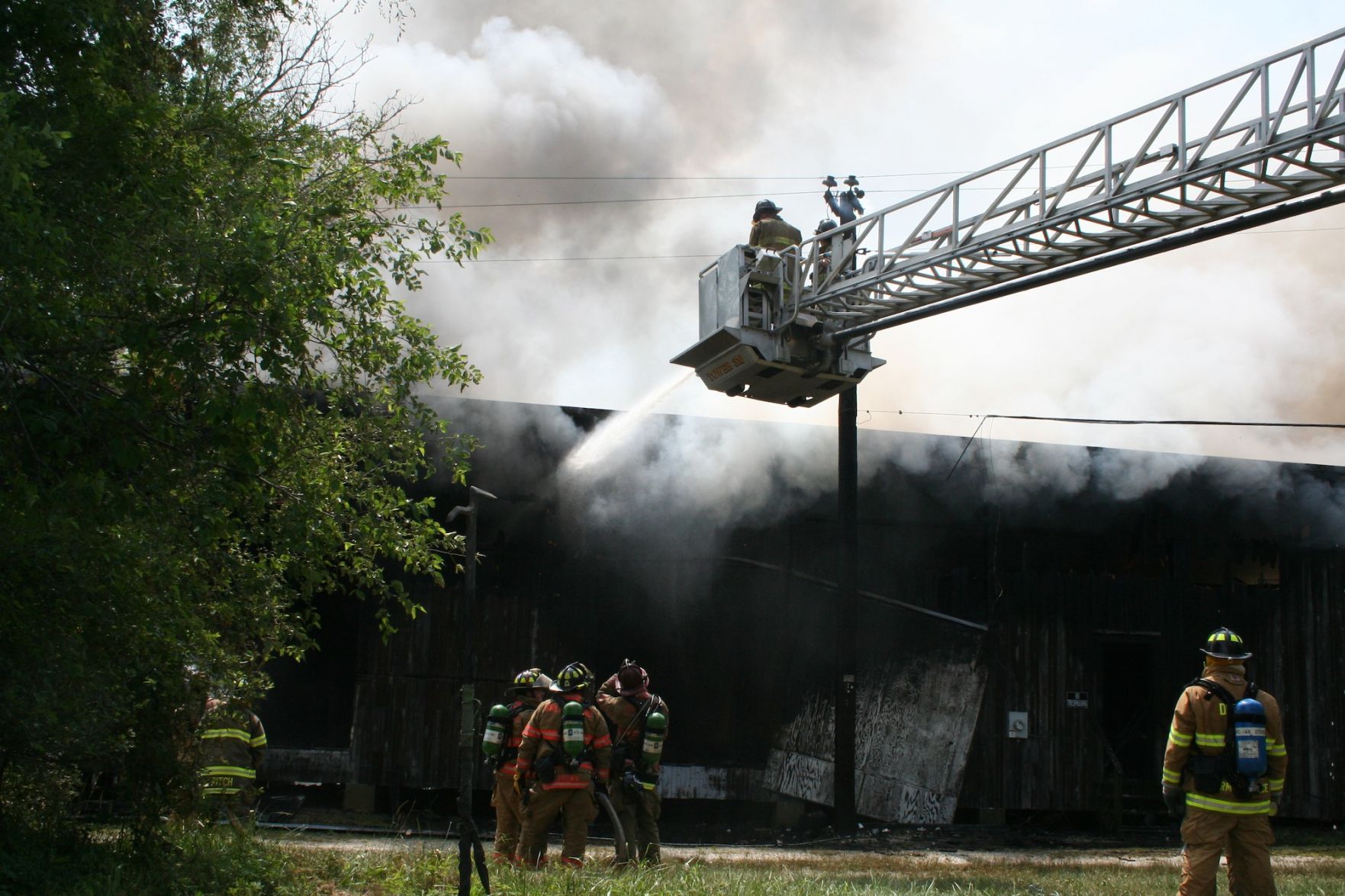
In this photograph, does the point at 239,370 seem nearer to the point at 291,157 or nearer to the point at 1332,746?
the point at 291,157

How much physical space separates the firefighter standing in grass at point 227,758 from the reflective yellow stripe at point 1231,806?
5484 mm

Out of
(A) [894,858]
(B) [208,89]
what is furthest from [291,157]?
(A) [894,858]

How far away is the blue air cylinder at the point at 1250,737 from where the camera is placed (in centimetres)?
573

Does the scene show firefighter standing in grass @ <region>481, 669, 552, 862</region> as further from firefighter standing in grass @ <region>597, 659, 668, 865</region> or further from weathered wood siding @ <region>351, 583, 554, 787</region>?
weathered wood siding @ <region>351, 583, 554, 787</region>

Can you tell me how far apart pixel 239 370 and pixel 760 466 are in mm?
10018

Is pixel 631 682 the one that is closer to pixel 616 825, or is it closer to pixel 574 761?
pixel 574 761

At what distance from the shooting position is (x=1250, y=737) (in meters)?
5.77

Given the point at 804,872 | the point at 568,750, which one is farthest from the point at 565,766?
the point at 804,872

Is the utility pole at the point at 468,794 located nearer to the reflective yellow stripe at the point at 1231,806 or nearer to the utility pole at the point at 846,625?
the reflective yellow stripe at the point at 1231,806

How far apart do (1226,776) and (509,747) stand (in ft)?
16.8

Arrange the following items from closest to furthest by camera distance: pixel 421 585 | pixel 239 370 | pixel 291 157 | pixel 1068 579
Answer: pixel 239 370, pixel 291 157, pixel 421 585, pixel 1068 579

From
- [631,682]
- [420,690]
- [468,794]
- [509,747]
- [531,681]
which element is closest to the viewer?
[468,794]

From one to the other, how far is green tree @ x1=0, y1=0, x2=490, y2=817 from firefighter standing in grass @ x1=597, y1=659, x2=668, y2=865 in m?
2.59

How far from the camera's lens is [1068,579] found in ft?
49.3
